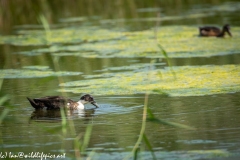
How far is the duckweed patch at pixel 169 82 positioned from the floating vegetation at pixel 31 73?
2.83 feet

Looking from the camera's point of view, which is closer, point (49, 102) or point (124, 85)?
point (49, 102)

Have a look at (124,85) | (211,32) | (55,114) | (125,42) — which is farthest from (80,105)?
(211,32)

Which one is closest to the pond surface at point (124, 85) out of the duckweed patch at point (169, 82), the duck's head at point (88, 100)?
the duckweed patch at point (169, 82)

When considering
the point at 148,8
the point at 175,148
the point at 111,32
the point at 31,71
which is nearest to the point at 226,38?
the point at 111,32

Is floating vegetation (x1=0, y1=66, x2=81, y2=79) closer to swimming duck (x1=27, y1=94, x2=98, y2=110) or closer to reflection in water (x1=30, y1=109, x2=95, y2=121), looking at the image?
swimming duck (x1=27, y1=94, x2=98, y2=110)

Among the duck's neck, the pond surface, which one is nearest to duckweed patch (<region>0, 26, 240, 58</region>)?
the pond surface

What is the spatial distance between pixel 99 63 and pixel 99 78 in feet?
6.44

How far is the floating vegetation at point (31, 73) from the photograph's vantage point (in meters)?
12.3

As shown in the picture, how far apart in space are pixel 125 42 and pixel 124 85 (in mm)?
5393

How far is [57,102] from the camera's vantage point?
9.56 meters

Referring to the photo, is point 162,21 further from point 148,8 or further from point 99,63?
point 99,63

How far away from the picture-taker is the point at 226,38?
16344 mm

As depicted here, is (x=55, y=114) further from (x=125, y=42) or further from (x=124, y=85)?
(x=125, y=42)

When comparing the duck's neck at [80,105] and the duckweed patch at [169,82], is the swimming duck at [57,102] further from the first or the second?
the duckweed patch at [169,82]
